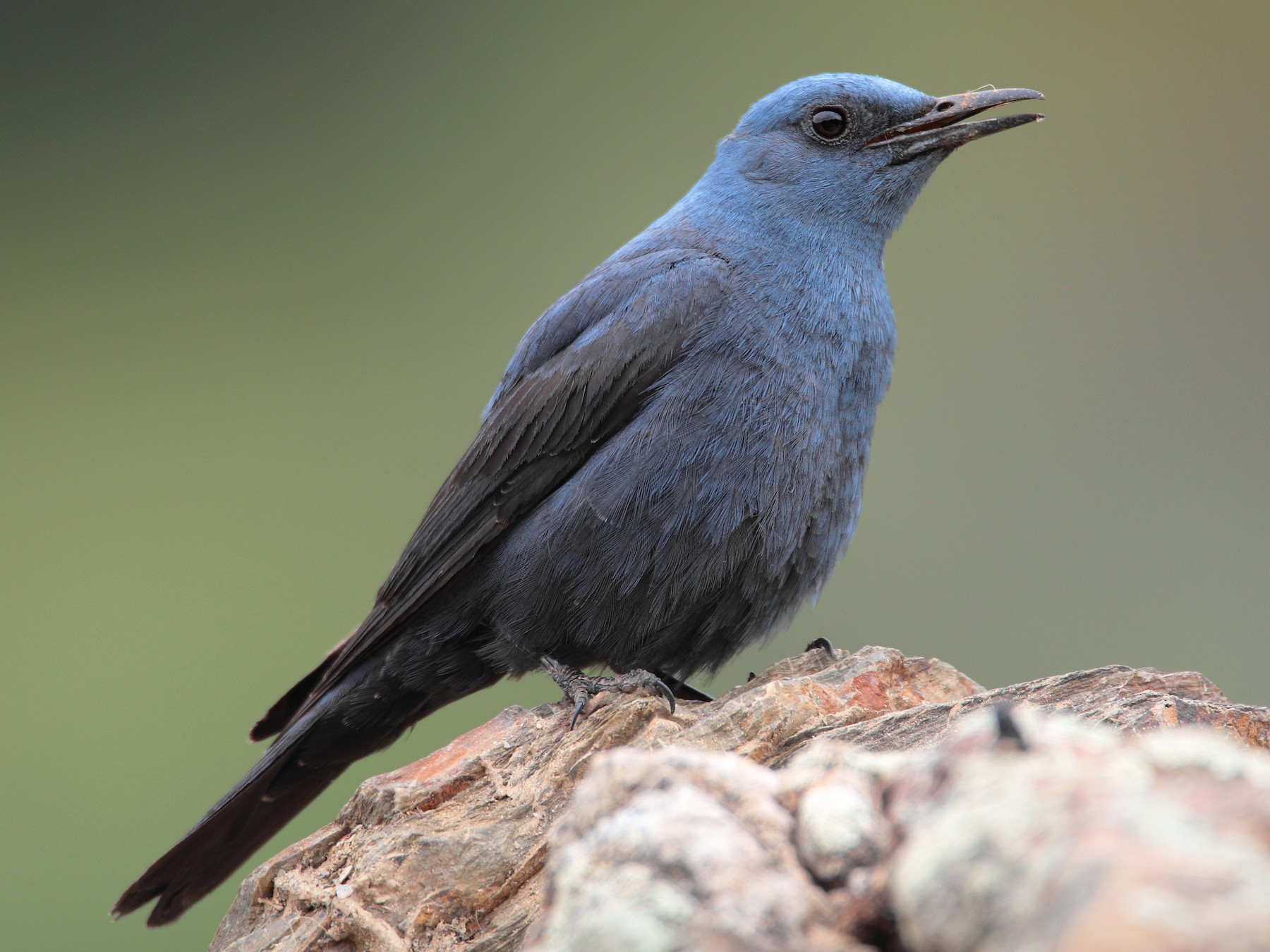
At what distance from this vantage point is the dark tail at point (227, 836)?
4066 mm

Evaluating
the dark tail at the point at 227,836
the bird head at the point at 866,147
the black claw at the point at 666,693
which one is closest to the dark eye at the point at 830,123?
the bird head at the point at 866,147

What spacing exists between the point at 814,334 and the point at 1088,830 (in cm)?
287

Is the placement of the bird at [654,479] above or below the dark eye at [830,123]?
below

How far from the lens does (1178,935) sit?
1196mm

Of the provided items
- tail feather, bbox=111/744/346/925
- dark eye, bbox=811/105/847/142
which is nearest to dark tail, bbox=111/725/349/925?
tail feather, bbox=111/744/346/925

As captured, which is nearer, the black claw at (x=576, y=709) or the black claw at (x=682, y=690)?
the black claw at (x=576, y=709)

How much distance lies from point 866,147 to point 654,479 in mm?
1709

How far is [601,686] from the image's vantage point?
3.72 metres

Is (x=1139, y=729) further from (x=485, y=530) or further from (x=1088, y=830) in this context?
(x=485, y=530)

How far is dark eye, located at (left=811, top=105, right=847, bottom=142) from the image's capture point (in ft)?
15.3

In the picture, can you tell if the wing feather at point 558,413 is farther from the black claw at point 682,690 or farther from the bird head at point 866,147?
the black claw at point 682,690

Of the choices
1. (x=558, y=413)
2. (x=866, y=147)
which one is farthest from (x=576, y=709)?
(x=866, y=147)

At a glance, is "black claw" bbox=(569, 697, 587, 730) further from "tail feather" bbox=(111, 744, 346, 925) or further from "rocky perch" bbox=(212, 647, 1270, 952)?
"tail feather" bbox=(111, 744, 346, 925)

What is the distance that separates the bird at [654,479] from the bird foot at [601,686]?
0.01 m
